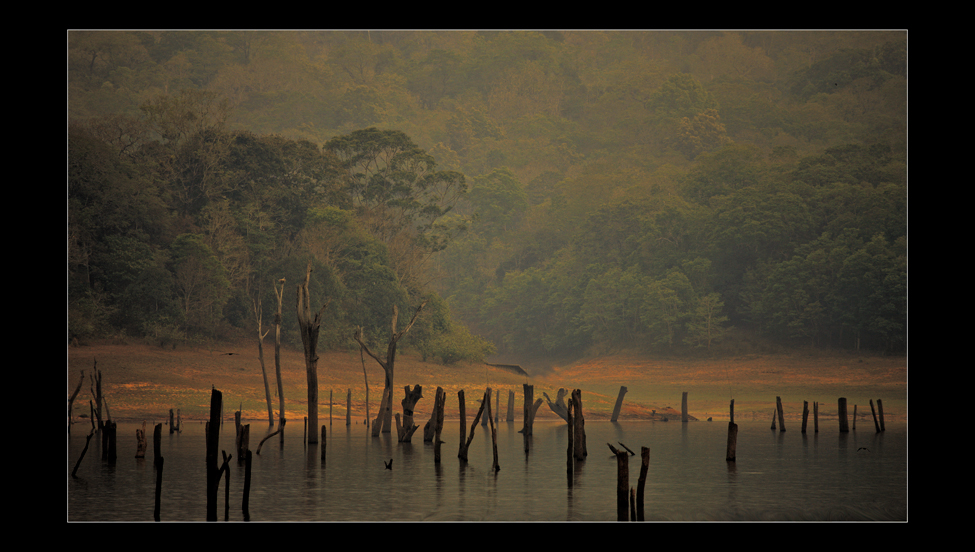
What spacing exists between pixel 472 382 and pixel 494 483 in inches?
1884

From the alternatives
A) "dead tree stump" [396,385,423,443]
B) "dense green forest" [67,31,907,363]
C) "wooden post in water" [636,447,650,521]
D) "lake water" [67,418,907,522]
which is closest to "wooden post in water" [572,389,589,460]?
"lake water" [67,418,907,522]

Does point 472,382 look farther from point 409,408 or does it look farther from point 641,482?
point 641,482

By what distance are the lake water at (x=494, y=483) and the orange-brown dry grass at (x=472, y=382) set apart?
1325 cm

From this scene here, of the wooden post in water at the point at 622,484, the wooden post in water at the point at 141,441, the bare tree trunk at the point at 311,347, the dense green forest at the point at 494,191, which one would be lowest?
the wooden post in water at the point at 141,441

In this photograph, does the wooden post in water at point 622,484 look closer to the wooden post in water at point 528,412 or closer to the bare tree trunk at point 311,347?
the bare tree trunk at point 311,347

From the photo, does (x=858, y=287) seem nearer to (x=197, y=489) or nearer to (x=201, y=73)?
(x=197, y=489)

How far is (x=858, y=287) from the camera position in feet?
303

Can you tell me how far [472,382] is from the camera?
7944 centimetres

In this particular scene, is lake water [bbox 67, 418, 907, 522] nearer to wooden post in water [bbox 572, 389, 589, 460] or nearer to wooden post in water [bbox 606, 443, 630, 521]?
wooden post in water [bbox 572, 389, 589, 460]

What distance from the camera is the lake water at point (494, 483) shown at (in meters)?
25.9

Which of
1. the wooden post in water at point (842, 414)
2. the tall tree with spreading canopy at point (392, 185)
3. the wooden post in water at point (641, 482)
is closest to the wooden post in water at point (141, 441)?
the wooden post in water at point (641, 482)

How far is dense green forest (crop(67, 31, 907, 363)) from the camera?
268ft

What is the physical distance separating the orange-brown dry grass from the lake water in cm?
1325

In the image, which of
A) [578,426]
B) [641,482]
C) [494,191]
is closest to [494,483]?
[578,426]
